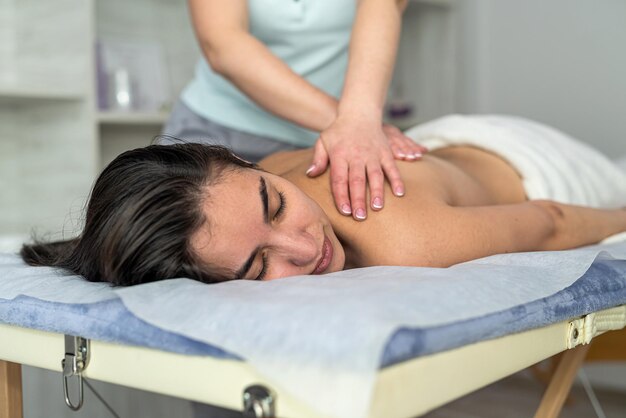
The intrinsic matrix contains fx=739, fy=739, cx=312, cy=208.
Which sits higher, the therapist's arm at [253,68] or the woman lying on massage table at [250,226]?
the therapist's arm at [253,68]

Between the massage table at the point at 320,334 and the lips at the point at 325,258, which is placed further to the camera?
the lips at the point at 325,258

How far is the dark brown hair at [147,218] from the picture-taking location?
1.05m

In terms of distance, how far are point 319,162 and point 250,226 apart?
37cm

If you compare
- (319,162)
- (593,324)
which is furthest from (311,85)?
(593,324)

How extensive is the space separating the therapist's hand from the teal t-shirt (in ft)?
1.63

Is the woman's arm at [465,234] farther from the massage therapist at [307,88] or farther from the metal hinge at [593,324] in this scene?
the metal hinge at [593,324]

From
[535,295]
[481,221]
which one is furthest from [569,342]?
[481,221]

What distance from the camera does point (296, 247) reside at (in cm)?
111

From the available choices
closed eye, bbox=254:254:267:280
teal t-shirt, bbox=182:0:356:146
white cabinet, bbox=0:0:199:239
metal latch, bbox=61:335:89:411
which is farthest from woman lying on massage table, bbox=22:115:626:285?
white cabinet, bbox=0:0:199:239

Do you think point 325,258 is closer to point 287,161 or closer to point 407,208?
point 407,208

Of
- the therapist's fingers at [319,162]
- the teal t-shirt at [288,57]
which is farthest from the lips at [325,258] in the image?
the teal t-shirt at [288,57]

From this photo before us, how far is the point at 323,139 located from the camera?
1.44 m

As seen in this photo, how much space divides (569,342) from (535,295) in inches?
6.0

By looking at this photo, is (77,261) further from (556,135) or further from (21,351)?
(556,135)
